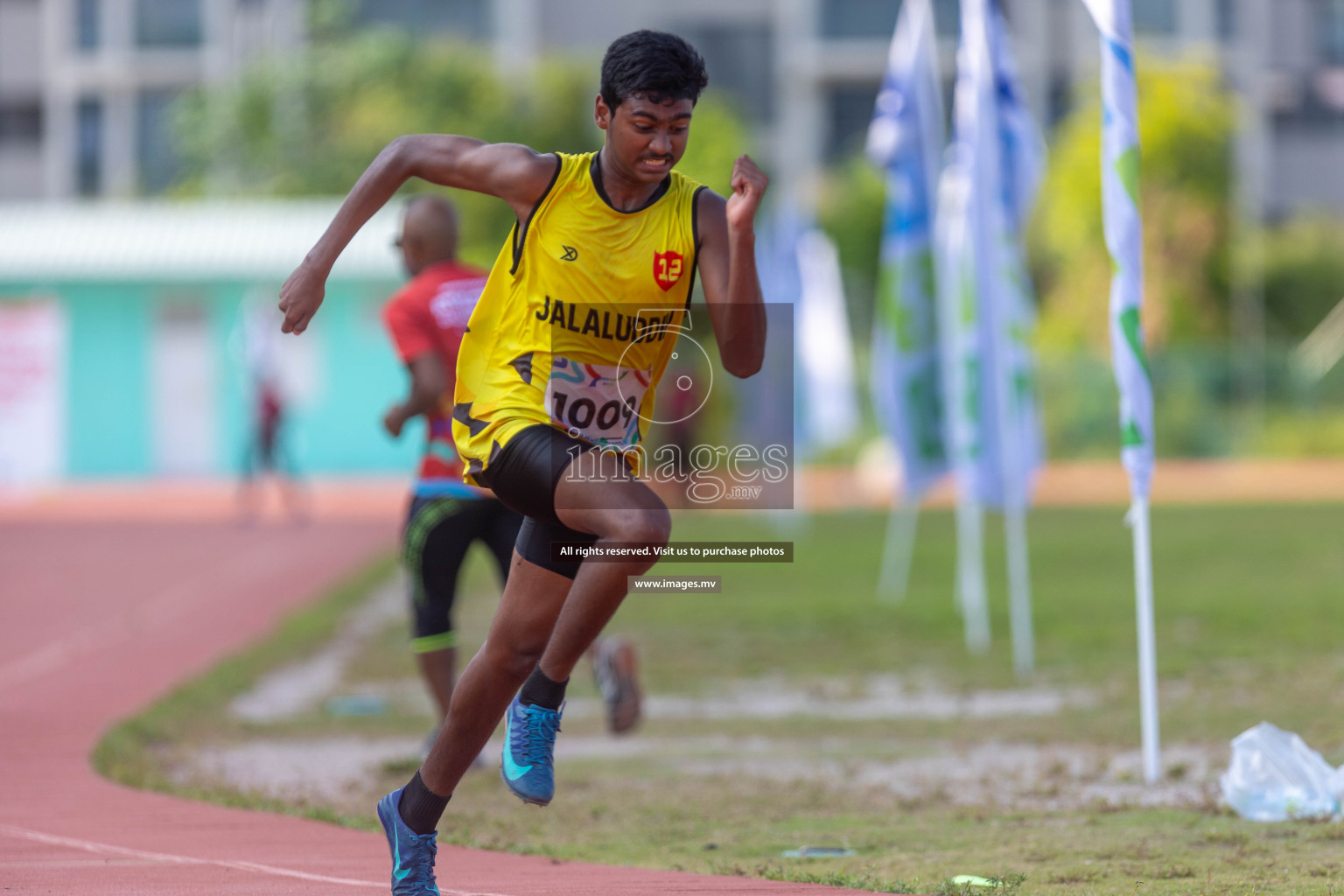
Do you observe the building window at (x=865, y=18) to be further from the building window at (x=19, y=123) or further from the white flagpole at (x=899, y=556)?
the white flagpole at (x=899, y=556)

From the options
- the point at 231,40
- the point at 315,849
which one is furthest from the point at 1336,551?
the point at 231,40

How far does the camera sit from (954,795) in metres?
6.06

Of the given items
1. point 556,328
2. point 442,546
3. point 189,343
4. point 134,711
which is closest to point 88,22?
A: point 189,343

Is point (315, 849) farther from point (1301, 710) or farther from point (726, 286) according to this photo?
point (1301, 710)

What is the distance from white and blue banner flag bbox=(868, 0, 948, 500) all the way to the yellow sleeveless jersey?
8050 mm

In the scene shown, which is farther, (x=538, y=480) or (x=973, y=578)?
(x=973, y=578)

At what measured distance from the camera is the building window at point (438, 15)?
45969 mm

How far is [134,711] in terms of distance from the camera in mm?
8000

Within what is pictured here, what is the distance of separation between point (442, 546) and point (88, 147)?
143 ft

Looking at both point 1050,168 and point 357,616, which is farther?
point 1050,168

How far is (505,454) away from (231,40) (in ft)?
144

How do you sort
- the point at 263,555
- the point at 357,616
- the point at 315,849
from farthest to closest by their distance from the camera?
the point at 263,555, the point at 357,616, the point at 315,849

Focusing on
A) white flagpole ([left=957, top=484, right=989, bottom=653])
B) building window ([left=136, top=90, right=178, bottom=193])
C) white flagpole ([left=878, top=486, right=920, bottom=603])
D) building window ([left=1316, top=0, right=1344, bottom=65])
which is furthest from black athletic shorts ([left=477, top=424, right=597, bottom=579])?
building window ([left=1316, top=0, right=1344, bottom=65])

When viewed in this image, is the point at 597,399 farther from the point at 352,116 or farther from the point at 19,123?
the point at 19,123
